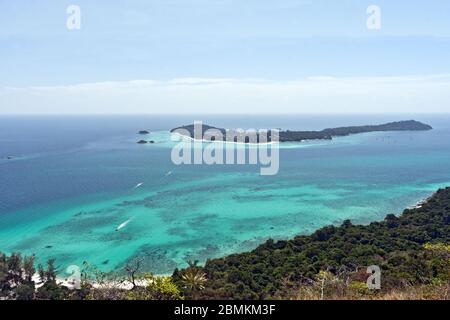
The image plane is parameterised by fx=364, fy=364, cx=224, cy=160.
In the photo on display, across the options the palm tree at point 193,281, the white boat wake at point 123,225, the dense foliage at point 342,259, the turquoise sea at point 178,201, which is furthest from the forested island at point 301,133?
the palm tree at point 193,281

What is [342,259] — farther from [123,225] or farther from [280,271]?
[123,225]

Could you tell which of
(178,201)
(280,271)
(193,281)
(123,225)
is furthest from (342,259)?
(178,201)

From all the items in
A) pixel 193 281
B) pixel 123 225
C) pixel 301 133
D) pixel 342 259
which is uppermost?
pixel 301 133

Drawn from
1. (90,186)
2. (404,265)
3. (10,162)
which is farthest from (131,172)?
(404,265)

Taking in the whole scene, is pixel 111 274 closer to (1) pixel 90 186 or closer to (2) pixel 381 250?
(2) pixel 381 250

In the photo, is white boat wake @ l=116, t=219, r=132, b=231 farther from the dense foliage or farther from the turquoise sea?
the dense foliage

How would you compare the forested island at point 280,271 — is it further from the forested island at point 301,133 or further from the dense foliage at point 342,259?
the forested island at point 301,133
